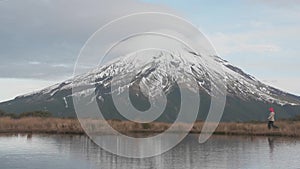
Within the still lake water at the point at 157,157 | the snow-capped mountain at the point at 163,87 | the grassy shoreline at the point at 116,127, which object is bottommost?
the still lake water at the point at 157,157

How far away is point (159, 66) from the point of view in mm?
123062

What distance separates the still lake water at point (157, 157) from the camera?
53.0 ft

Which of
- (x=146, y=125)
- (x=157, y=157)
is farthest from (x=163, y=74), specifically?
(x=157, y=157)

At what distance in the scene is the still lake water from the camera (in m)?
16.1

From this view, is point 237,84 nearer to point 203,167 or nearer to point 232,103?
point 232,103

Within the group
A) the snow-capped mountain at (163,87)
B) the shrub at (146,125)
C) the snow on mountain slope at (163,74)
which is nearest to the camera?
the shrub at (146,125)

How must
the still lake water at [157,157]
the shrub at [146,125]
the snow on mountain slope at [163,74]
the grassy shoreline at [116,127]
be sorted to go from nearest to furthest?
the still lake water at [157,157] → the grassy shoreline at [116,127] → the shrub at [146,125] → the snow on mountain slope at [163,74]

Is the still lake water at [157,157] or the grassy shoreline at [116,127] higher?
the grassy shoreline at [116,127]

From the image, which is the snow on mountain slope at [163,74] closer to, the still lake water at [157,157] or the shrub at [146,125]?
the shrub at [146,125]

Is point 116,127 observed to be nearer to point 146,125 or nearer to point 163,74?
point 146,125

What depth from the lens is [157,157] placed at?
18672 millimetres

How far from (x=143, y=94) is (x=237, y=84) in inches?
1905

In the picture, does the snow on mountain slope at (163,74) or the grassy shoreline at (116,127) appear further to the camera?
the snow on mountain slope at (163,74)

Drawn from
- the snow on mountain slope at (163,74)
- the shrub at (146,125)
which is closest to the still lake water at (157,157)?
the shrub at (146,125)
